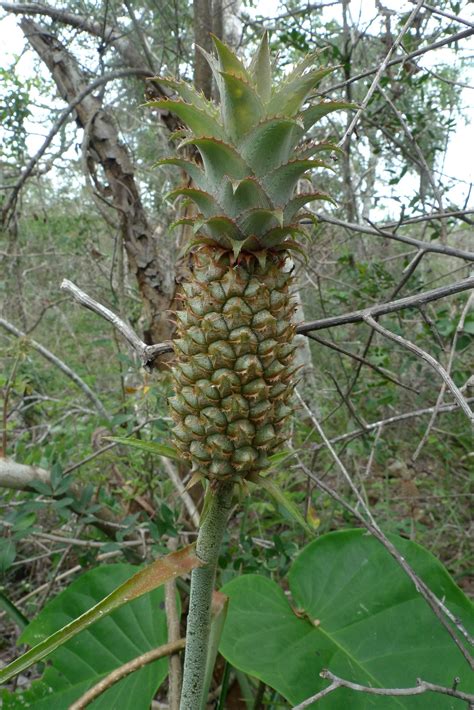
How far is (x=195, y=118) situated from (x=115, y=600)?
103cm

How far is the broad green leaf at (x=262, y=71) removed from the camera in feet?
3.76

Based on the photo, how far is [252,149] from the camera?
1.14 meters

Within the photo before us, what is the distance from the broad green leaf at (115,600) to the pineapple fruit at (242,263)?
0.20 m

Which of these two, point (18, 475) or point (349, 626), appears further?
point (18, 475)

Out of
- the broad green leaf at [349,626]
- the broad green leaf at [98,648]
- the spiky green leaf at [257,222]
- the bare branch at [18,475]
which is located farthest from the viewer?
the bare branch at [18,475]

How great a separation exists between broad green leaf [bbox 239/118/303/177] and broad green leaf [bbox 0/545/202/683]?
0.89m

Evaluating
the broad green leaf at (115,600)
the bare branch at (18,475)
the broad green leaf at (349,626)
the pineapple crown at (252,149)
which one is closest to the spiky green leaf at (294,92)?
the pineapple crown at (252,149)

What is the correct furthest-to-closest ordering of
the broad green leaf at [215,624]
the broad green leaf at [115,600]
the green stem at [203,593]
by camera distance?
1. the broad green leaf at [215,624]
2. the green stem at [203,593]
3. the broad green leaf at [115,600]

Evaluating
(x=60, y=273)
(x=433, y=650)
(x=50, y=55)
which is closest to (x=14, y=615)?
(x=433, y=650)

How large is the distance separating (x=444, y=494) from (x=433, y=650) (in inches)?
61.5

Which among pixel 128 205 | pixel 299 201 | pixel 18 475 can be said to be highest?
pixel 128 205

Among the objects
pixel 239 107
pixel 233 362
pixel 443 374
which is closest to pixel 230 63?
pixel 239 107

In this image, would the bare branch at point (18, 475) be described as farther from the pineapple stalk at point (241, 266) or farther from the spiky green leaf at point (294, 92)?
the spiky green leaf at point (294, 92)

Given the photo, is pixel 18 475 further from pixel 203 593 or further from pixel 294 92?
pixel 294 92
